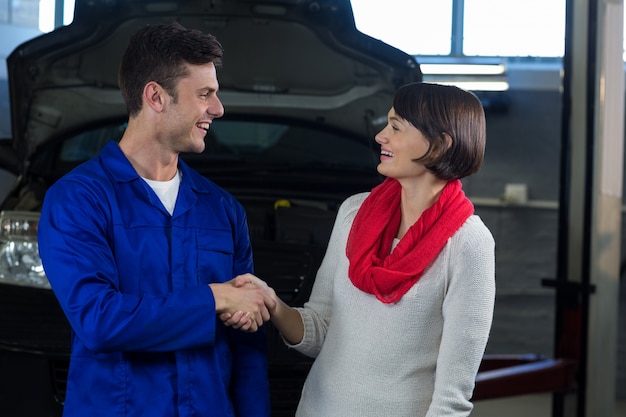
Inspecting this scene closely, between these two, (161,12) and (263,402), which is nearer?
(263,402)

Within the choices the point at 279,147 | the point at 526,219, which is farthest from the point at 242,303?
the point at 526,219

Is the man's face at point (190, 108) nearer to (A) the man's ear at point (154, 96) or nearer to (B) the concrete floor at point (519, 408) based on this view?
(A) the man's ear at point (154, 96)

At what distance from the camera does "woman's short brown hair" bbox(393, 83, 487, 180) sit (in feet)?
5.06

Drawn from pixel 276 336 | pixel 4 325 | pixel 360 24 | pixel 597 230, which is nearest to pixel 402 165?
pixel 276 336

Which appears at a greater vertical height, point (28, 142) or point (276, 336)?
point (28, 142)

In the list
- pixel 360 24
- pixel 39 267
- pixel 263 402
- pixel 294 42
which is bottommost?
pixel 263 402

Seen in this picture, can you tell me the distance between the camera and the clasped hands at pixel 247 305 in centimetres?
152

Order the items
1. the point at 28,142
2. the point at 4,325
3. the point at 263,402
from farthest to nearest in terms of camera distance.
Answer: the point at 28,142, the point at 4,325, the point at 263,402

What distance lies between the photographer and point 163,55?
154cm

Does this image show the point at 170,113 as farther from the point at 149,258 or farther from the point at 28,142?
the point at 28,142

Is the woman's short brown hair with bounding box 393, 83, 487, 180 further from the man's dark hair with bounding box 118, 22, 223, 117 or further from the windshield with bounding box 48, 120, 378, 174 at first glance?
the windshield with bounding box 48, 120, 378, 174

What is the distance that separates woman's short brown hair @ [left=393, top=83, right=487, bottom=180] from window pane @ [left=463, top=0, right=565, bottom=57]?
4267 mm

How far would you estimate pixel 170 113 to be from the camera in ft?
5.19

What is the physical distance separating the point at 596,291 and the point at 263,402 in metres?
2.50
